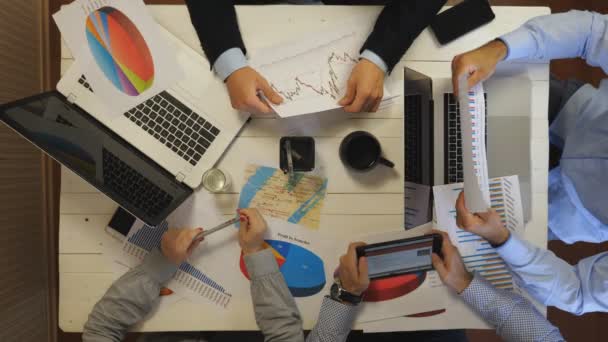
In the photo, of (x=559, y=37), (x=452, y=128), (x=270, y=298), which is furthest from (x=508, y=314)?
(x=559, y=37)

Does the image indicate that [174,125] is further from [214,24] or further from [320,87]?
[320,87]

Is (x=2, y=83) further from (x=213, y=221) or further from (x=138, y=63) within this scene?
(x=213, y=221)

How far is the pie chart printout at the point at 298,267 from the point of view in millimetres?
1026

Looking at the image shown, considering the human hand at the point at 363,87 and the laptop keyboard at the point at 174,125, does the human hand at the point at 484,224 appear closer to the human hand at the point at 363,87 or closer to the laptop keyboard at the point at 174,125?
the human hand at the point at 363,87

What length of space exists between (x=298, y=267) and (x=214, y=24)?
2.03ft

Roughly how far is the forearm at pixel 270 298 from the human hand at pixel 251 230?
0.02 m

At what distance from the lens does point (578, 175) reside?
107 cm

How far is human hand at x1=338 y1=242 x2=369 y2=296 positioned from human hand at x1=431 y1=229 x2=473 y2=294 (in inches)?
7.4

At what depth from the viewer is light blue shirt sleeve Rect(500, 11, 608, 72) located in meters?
0.98

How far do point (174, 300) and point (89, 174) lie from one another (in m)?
0.37

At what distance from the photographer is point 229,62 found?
0.96 m

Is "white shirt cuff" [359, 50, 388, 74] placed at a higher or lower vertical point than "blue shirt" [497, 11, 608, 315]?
higher

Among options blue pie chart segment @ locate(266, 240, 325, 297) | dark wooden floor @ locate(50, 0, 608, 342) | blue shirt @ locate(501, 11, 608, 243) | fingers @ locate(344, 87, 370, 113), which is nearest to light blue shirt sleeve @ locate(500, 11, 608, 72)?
blue shirt @ locate(501, 11, 608, 243)

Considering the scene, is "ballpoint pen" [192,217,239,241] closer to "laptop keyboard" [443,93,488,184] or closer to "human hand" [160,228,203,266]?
"human hand" [160,228,203,266]
